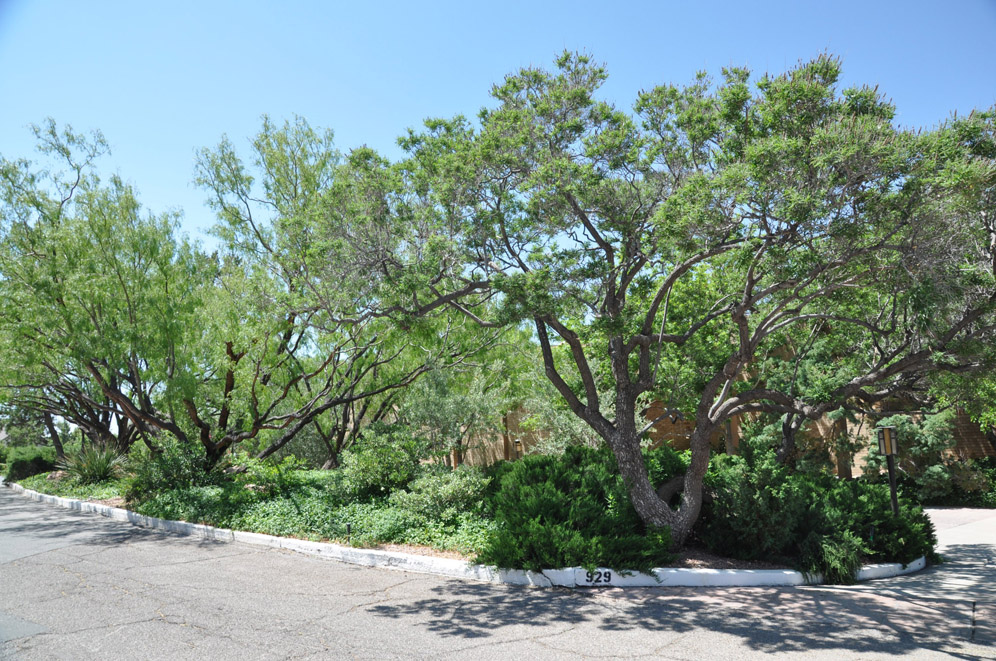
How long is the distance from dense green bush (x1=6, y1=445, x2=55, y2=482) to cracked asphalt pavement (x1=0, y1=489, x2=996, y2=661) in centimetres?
2545

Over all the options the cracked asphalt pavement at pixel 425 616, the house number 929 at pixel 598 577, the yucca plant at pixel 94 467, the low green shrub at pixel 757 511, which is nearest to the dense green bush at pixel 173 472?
the cracked asphalt pavement at pixel 425 616

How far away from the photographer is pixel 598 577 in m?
8.08

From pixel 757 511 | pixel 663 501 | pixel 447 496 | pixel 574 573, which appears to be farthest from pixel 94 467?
pixel 757 511

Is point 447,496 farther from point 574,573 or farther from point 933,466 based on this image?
point 933,466

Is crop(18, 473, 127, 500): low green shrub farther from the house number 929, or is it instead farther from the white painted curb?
the house number 929

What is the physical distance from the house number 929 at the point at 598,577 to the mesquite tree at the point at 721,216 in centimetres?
161

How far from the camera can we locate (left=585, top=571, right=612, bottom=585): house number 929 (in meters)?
8.09

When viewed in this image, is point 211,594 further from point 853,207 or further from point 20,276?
point 20,276

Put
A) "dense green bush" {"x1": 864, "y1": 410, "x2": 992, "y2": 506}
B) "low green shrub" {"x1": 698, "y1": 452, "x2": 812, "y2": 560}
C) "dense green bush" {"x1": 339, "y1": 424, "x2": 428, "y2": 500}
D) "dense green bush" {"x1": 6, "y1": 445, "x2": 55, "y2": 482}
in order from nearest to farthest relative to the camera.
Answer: "low green shrub" {"x1": 698, "y1": 452, "x2": 812, "y2": 560}
"dense green bush" {"x1": 339, "y1": 424, "x2": 428, "y2": 500}
"dense green bush" {"x1": 864, "y1": 410, "x2": 992, "y2": 506}
"dense green bush" {"x1": 6, "y1": 445, "x2": 55, "y2": 482}

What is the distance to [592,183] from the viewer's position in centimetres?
938

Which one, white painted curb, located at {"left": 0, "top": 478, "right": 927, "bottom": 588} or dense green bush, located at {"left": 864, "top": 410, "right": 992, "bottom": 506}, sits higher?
dense green bush, located at {"left": 864, "top": 410, "right": 992, "bottom": 506}

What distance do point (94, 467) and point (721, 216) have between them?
67.8 feet

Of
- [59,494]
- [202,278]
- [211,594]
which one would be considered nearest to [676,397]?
[211,594]

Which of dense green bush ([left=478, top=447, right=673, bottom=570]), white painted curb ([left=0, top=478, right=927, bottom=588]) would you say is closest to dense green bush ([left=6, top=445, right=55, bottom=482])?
white painted curb ([left=0, top=478, right=927, bottom=588])
